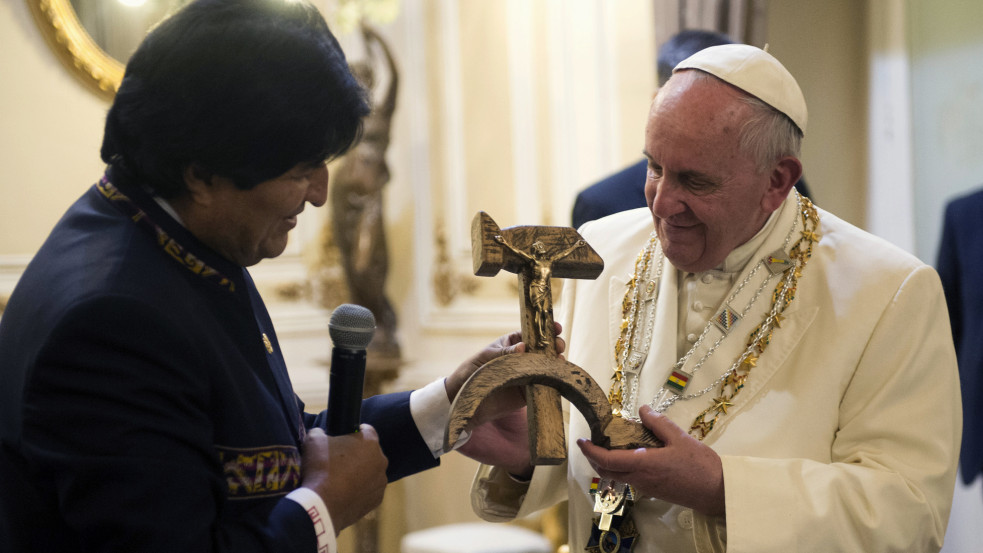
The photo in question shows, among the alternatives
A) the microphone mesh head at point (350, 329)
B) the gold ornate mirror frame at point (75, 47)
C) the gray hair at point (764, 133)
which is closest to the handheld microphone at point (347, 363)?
the microphone mesh head at point (350, 329)

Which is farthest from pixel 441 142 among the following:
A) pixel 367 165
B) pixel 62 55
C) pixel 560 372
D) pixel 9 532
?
pixel 9 532

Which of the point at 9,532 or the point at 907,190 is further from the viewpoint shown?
the point at 907,190

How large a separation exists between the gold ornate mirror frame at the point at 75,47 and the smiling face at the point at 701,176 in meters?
3.58

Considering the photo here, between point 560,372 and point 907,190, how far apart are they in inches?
138

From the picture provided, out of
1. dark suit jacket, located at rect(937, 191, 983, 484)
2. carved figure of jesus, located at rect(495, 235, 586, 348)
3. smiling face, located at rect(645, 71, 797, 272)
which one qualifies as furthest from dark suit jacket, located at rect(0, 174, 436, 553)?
dark suit jacket, located at rect(937, 191, 983, 484)

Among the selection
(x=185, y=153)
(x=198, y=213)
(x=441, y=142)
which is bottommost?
(x=441, y=142)

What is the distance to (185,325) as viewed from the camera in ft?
5.06

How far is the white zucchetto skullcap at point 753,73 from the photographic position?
2186mm

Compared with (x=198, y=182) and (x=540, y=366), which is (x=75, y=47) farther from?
(x=540, y=366)

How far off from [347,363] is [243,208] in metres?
0.35

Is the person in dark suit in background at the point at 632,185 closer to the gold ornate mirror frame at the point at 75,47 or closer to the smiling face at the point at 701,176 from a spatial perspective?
the smiling face at the point at 701,176

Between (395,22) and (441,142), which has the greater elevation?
(395,22)

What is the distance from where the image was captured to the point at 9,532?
1484 millimetres

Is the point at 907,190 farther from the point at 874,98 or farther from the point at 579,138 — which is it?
the point at 579,138
